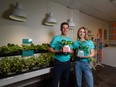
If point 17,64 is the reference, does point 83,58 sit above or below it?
above

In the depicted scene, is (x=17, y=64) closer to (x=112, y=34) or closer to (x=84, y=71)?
(x=84, y=71)

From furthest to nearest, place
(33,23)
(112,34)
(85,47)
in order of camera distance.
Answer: (112,34) < (33,23) < (85,47)

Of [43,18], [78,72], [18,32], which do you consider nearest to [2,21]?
[18,32]

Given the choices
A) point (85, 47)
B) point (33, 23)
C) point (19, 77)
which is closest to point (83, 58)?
point (85, 47)

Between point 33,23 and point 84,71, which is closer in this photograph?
point 84,71

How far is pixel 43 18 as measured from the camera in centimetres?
292

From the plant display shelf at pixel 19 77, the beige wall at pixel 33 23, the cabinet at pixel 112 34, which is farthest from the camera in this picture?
the cabinet at pixel 112 34

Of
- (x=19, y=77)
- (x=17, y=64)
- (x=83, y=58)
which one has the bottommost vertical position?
(x=19, y=77)

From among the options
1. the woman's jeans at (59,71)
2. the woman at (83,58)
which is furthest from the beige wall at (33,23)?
the woman at (83,58)

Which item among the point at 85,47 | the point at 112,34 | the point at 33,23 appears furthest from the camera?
the point at 112,34

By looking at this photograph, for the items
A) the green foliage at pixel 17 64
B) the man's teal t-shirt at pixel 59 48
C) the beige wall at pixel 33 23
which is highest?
the beige wall at pixel 33 23

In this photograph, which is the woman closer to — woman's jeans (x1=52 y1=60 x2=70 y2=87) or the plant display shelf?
woman's jeans (x1=52 y1=60 x2=70 y2=87)

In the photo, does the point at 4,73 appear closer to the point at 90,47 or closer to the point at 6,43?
the point at 6,43

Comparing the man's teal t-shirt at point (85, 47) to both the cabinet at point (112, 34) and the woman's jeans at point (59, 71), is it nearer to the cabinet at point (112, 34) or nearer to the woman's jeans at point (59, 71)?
the woman's jeans at point (59, 71)
